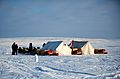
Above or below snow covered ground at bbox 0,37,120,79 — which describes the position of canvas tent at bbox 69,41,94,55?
above

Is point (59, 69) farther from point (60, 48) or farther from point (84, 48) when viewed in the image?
point (84, 48)

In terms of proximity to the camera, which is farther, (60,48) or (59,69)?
(60,48)

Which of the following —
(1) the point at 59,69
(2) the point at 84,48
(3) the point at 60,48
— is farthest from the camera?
(2) the point at 84,48

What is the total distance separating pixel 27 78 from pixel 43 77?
745 millimetres

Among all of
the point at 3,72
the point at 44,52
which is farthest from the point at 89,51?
the point at 3,72

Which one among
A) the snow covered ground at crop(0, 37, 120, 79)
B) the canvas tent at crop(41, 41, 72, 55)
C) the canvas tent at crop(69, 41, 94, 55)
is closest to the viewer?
the snow covered ground at crop(0, 37, 120, 79)

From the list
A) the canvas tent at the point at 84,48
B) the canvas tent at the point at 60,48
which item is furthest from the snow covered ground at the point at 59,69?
the canvas tent at the point at 84,48

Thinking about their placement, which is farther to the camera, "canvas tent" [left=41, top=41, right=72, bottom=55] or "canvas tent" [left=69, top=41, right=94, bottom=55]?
"canvas tent" [left=69, top=41, right=94, bottom=55]

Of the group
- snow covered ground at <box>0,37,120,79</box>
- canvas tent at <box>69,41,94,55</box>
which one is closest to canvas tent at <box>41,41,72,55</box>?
canvas tent at <box>69,41,94,55</box>

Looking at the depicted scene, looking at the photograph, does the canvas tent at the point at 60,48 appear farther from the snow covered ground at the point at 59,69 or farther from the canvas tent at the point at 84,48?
the snow covered ground at the point at 59,69

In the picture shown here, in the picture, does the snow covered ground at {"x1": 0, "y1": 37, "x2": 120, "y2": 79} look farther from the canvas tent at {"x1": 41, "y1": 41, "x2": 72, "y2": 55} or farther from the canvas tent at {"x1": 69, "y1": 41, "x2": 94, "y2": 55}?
the canvas tent at {"x1": 69, "y1": 41, "x2": 94, "y2": 55}

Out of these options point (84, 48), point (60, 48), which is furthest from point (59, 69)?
point (84, 48)

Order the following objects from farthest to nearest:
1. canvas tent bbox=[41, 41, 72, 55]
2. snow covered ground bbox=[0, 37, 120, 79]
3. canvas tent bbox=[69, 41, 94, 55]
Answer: canvas tent bbox=[69, 41, 94, 55] < canvas tent bbox=[41, 41, 72, 55] < snow covered ground bbox=[0, 37, 120, 79]

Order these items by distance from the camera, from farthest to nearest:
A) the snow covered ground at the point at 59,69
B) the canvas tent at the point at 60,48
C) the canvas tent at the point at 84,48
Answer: the canvas tent at the point at 84,48 → the canvas tent at the point at 60,48 → the snow covered ground at the point at 59,69
